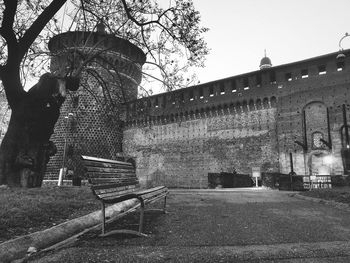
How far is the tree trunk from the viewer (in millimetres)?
7836

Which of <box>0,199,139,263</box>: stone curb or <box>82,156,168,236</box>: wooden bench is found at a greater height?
<box>82,156,168,236</box>: wooden bench

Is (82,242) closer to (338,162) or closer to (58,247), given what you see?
(58,247)

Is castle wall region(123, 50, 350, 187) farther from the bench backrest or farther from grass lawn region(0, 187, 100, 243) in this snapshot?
grass lawn region(0, 187, 100, 243)

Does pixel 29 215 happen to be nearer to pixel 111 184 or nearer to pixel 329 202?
pixel 111 184

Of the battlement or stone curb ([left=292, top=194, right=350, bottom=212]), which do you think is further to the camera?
the battlement

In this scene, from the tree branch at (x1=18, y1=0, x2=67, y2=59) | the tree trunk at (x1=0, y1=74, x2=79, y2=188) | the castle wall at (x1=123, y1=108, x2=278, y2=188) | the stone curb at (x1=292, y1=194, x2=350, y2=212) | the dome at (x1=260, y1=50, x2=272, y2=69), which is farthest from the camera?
the dome at (x1=260, y1=50, x2=272, y2=69)

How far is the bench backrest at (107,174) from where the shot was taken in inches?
133

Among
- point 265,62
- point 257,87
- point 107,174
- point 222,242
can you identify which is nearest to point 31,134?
point 107,174

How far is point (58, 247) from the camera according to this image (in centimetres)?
288

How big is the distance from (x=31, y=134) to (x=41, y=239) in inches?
236

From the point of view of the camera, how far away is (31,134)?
8359 millimetres

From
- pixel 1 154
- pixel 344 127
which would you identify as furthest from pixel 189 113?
pixel 1 154

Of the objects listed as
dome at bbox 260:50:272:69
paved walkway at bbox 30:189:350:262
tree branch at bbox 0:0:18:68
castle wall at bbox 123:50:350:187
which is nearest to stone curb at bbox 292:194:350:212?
paved walkway at bbox 30:189:350:262

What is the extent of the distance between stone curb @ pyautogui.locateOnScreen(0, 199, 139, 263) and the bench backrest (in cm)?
57
